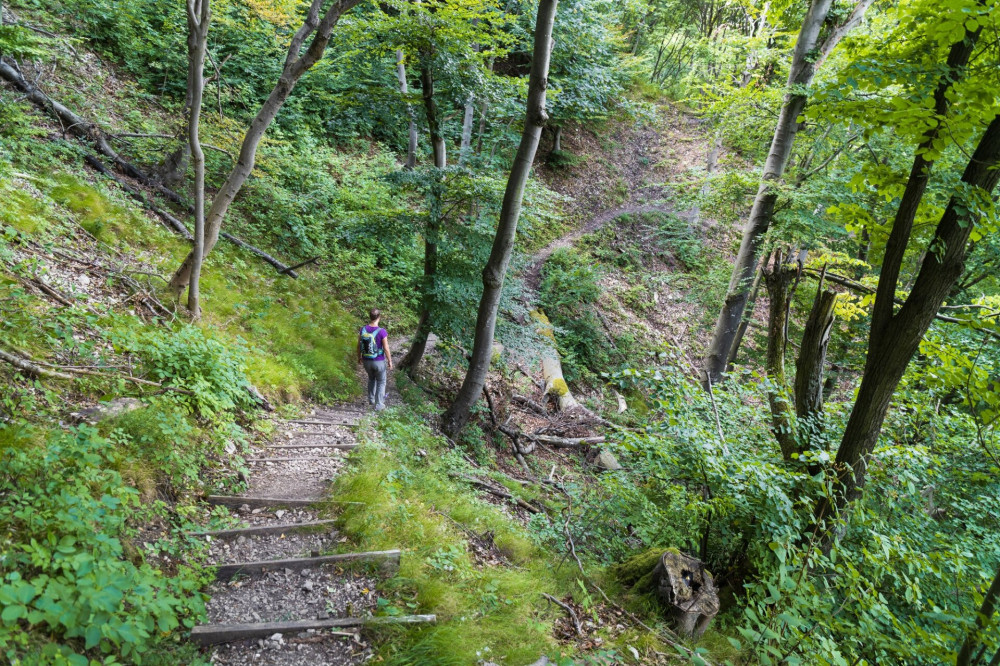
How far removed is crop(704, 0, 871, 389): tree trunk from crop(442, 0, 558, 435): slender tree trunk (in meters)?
3.94

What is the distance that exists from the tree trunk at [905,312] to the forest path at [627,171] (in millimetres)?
12665

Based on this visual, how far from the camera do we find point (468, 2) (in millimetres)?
7641

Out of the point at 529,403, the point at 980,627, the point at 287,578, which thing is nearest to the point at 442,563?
the point at 287,578

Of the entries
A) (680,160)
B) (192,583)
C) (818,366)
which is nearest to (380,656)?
(192,583)

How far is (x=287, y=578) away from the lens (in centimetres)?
397

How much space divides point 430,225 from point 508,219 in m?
1.97

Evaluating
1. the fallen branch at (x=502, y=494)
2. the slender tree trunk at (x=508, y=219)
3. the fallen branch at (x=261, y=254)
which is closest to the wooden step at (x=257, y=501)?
the fallen branch at (x=502, y=494)

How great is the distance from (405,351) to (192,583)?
8.20 metres

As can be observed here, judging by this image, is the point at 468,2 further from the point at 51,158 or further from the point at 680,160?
the point at 680,160

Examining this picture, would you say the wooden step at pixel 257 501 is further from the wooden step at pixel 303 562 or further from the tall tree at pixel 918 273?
the tall tree at pixel 918 273

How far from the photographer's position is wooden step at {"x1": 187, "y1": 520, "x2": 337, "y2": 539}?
13.6ft

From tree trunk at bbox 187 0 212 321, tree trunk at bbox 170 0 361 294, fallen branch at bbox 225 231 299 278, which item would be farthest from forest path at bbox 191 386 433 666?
fallen branch at bbox 225 231 299 278

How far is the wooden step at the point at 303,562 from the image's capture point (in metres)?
3.88

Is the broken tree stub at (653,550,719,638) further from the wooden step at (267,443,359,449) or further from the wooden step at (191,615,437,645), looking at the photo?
the wooden step at (267,443,359,449)
